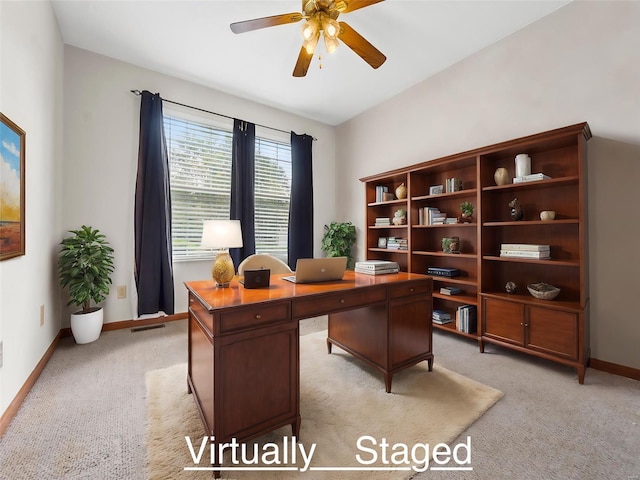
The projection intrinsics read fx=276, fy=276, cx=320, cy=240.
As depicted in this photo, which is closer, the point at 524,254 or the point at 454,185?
the point at 524,254

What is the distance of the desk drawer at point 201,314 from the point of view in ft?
4.25

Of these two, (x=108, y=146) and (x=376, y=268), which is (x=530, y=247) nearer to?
(x=376, y=268)

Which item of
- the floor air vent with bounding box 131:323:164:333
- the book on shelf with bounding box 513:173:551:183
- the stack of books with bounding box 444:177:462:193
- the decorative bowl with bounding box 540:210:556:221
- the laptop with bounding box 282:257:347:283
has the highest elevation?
the stack of books with bounding box 444:177:462:193

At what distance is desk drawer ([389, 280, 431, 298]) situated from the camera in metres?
1.93

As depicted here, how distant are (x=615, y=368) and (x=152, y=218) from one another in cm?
451

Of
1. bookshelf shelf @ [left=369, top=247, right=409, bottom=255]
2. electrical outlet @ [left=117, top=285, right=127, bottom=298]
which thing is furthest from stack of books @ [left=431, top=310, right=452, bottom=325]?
electrical outlet @ [left=117, top=285, right=127, bottom=298]

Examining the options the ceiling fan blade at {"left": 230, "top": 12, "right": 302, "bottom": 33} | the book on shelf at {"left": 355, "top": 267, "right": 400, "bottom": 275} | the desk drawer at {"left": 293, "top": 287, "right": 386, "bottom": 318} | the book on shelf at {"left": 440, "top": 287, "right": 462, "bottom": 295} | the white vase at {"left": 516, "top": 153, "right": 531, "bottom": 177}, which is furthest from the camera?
the book on shelf at {"left": 440, "top": 287, "right": 462, "bottom": 295}

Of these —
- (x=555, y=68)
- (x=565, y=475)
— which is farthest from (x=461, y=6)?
(x=565, y=475)

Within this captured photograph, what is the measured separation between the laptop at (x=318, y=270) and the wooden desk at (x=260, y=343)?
67mm

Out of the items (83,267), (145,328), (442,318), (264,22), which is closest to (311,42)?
(264,22)

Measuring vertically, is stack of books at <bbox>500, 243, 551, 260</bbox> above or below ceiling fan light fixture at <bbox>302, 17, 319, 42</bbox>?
below

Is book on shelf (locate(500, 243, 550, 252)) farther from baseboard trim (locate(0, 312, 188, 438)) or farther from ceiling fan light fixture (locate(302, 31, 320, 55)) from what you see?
baseboard trim (locate(0, 312, 188, 438))

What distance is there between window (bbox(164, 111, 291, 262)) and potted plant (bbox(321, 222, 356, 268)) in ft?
2.72

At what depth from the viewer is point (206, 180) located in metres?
3.63
